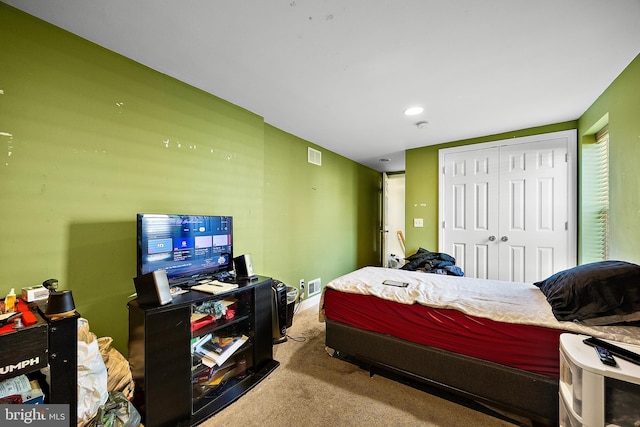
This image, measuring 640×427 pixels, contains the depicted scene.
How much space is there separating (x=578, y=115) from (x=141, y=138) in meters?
4.29

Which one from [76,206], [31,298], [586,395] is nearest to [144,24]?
[76,206]

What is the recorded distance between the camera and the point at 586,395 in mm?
1112

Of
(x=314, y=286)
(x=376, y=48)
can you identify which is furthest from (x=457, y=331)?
(x=314, y=286)

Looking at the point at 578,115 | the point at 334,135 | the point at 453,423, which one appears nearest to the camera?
the point at 453,423

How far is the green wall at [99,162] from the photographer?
1.39m

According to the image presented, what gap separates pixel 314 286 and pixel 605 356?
304 cm

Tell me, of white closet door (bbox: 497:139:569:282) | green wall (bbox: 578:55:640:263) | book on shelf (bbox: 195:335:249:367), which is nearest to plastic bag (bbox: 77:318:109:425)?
book on shelf (bbox: 195:335:249:367)

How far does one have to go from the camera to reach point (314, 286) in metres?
3.82

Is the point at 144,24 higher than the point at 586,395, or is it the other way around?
the point at 144,24

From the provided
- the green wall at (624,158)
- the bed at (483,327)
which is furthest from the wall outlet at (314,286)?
the green wall at (624,158)

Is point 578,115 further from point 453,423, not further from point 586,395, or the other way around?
point 453,423

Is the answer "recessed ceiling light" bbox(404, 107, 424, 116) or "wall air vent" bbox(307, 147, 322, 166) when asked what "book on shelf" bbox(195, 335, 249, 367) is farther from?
"recessed ceiling light" bbox(404, 107, 424, 116)

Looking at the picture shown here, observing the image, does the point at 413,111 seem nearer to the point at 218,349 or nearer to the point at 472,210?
the point at 472,210

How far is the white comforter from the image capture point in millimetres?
1427
